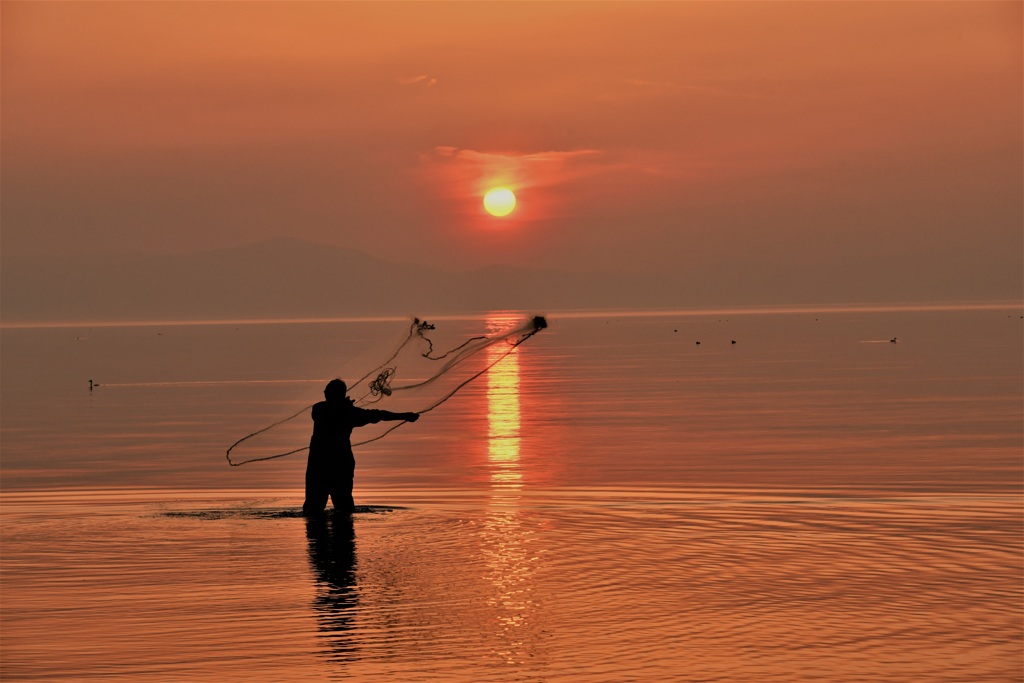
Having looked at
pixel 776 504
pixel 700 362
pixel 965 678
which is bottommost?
pixel 965 678

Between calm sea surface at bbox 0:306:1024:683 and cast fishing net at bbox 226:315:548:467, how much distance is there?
1.14 meters

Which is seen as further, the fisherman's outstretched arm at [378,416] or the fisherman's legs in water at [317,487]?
the fisherman's legs in water at [317,487]

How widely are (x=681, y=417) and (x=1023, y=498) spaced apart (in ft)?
75.6

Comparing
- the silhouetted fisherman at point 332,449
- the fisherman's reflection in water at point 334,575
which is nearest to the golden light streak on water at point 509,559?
the fisherman's reflection in water at point 334,575

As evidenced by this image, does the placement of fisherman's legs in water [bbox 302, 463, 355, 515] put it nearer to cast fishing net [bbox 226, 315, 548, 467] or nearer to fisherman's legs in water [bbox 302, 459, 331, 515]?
fisherman's legs in water [bbox 302, 459, 331, 515]

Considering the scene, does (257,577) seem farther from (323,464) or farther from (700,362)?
(700,362)

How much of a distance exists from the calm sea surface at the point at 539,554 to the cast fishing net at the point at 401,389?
1.14 m

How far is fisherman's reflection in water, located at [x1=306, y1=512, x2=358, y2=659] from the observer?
1702 cm

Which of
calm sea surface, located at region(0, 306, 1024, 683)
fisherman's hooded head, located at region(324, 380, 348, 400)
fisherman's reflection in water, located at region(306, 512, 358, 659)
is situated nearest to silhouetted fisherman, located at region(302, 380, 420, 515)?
fisherman's hooded head, located at region(324, 380, 348, 400)

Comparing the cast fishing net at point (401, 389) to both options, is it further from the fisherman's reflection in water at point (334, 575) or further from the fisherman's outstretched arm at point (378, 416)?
the fisherman's reflection in water at point (334, 575)

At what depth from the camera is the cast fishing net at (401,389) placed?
25.9 metres

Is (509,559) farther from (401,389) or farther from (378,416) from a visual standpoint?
(401,389)

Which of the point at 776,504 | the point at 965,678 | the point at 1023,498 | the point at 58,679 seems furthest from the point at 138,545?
the point at 1023,498

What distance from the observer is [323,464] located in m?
26.6
